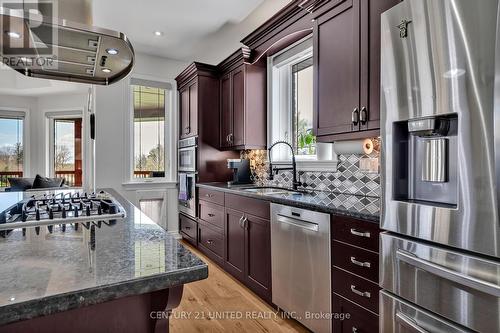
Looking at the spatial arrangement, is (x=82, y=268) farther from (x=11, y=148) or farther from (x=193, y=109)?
(x=11, y=148)

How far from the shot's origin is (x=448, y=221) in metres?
1.13

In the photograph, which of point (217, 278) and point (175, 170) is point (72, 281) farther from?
point (175, 170)

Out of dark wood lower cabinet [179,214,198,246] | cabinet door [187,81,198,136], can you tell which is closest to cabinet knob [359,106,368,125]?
cabinet door [187,81,198,136]

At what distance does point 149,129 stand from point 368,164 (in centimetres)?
360

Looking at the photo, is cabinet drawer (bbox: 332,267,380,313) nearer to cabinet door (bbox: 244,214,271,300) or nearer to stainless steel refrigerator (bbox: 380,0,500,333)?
stainless steel refrigerator (bbox: 380,0,500,333)

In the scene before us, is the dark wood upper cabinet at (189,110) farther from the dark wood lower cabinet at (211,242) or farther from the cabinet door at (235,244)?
the cabinet door at (235,244)

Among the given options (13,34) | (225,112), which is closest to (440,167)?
(13,34)

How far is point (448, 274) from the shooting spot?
1.12 meters

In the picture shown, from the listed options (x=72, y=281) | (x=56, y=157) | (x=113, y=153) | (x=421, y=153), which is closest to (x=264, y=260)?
(x=421, y=153)

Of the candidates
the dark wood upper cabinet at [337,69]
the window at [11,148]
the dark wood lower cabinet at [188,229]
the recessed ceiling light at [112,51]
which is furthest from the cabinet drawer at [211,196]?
the window at [11,148]

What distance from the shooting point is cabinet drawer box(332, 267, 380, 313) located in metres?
1.52

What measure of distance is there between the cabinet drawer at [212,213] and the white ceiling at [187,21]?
84.3 inches

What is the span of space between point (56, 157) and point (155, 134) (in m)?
3.17

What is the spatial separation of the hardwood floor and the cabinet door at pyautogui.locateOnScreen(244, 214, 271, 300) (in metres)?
0.13
